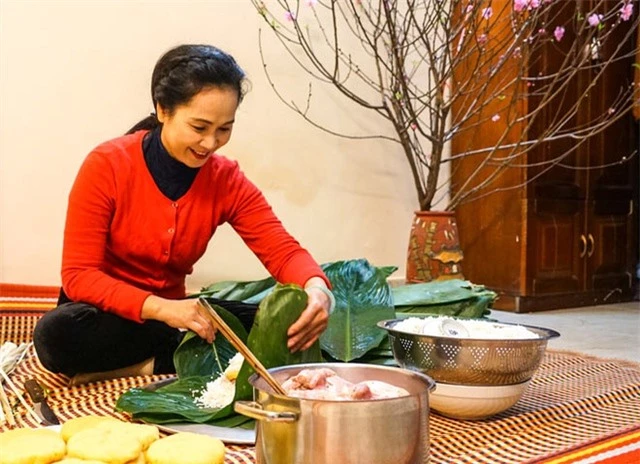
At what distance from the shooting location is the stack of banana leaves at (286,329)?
115 cm

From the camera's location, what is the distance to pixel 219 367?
4.43ft

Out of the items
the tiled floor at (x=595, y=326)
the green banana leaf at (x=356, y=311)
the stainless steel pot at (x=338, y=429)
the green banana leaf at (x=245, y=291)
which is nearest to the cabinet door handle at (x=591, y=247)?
the tiled floor at (x=595, y=326)

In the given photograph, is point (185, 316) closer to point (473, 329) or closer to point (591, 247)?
point (473, 329)

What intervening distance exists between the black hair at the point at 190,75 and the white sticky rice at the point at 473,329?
0.56m

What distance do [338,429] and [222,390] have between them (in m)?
0.53

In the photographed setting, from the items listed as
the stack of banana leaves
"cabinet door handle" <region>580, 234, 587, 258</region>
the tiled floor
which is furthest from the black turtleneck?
"cabinet door handle" <region>580, 234, 587, 258</region>

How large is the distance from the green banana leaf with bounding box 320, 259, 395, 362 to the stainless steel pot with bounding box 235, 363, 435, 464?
29.7 inches

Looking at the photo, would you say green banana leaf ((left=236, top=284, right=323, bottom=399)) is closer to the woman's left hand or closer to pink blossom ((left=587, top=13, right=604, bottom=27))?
the woman's left hand

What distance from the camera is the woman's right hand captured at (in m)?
1.23

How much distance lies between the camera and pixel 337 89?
295 cm

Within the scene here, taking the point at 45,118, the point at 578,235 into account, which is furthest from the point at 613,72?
the point at 45,118

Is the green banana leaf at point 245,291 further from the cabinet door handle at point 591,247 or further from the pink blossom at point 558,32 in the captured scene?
the cabinet door handle at point 591,247

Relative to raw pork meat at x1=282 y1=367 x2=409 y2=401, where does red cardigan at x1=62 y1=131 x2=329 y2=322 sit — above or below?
above

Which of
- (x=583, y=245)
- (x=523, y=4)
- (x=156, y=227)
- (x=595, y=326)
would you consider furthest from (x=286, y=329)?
(x=583, y=245)
